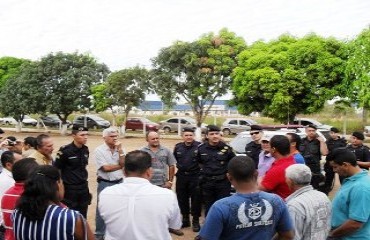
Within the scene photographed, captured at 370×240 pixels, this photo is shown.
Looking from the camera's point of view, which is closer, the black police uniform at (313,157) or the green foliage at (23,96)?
the black police uniform at (313,157)

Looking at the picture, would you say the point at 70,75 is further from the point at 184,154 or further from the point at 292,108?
the point at 184,154

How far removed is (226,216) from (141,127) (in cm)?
2923

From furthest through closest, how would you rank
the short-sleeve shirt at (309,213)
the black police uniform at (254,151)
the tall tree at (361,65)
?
the tall tree at (361,65)
the black police uniform at (254,151)
the short-sleeve shirt at (309,213)

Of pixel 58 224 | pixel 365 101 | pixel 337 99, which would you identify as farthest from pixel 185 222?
pixel 337 99

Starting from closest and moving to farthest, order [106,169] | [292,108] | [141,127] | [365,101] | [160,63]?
[106,169] < [365,101] < [292,108] < [160,63] < [141,127]

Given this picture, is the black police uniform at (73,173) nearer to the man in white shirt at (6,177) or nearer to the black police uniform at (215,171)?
the man in white shirt at (6,177)

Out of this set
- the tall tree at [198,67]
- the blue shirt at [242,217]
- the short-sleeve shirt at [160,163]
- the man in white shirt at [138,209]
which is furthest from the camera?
the tall tree at [198,67]

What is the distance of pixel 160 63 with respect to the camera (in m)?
25.4

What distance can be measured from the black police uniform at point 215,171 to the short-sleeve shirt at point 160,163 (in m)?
0.55

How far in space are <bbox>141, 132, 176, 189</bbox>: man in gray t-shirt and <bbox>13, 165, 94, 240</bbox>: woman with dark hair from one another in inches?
145

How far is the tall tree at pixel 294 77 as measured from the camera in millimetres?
20562

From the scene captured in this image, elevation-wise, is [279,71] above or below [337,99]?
above

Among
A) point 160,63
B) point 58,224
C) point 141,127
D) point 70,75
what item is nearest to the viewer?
point 58,224

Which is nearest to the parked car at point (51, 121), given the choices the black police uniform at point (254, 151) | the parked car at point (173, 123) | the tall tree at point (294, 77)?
the parked car at point (173, 123)
